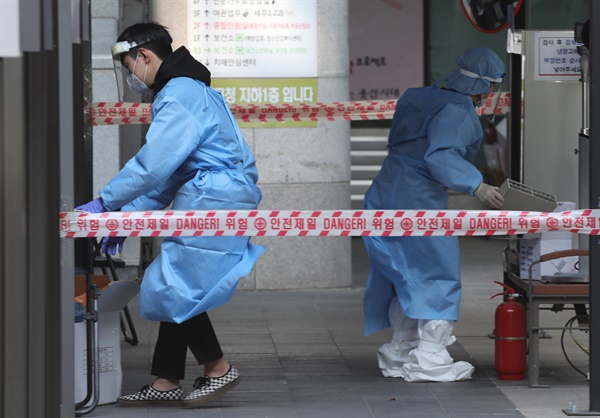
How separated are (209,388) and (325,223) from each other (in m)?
1.10

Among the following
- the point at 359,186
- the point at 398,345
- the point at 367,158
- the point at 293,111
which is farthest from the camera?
the point at 367,158

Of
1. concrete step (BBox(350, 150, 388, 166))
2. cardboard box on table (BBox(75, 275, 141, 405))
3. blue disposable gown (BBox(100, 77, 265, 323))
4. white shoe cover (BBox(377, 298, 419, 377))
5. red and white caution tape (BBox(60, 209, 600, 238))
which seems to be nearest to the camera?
red and white caution tape (BBox(60, 209, 600, 238))

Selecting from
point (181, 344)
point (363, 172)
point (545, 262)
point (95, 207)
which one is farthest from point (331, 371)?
point (363, 172)

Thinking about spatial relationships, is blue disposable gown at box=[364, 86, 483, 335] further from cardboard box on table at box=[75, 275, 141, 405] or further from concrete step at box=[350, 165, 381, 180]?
concrete step at box=[350, 165, 381, 180]

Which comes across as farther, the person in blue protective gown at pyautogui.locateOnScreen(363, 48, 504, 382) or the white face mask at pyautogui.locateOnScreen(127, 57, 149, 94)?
the person in blue protective gown at pyautogui.locateOnScreen(363, 48, 504, 382)

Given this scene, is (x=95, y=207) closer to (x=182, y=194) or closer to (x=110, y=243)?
(x=110, y=243)

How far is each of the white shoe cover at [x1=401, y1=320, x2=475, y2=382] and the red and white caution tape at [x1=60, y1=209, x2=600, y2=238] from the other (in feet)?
3.42

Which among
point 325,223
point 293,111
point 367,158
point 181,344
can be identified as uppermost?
point 293,111

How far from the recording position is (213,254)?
19.0 feet

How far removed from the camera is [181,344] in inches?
238

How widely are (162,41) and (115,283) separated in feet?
3.81

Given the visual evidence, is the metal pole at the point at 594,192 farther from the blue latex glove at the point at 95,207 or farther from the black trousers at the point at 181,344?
the blue latex glove at the point at 95,207

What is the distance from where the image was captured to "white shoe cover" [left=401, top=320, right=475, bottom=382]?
6492mm

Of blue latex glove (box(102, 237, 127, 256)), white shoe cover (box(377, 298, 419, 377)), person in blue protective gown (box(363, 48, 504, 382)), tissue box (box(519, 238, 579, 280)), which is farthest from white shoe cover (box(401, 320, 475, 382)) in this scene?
blue latex glove (box(102, 237, 127, 256))
